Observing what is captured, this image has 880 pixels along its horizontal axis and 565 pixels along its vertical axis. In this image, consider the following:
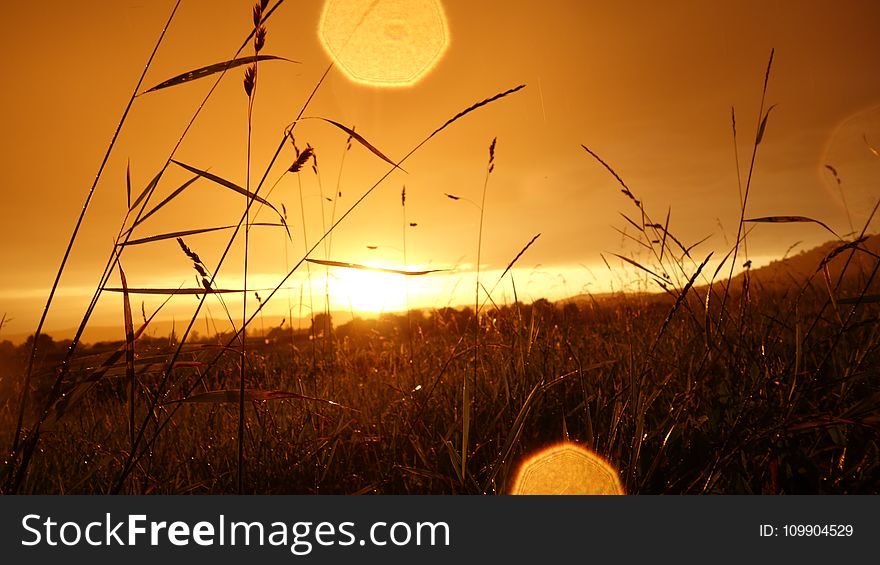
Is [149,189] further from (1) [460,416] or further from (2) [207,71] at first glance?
(1) [460,416]

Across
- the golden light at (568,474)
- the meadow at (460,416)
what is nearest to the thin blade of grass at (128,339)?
the meadow at (460,416)

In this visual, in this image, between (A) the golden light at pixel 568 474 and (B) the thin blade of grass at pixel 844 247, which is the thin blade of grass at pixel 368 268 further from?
(B) the thin blade of grass at pixel 844 247

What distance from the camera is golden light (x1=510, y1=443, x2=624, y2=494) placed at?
4.37ft

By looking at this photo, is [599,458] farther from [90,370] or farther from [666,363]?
[90,370]

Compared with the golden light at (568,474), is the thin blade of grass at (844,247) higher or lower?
higher

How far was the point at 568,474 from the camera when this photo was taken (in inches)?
54.9

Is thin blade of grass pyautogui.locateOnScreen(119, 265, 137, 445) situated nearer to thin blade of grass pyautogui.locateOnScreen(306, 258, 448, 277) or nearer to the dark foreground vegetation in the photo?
the dark foreground vegetation

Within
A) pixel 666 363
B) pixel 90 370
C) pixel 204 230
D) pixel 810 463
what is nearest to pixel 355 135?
pixel 204 230

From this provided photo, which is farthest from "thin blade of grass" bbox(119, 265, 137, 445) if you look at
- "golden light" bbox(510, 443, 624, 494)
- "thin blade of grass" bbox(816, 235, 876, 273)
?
Answer: "thin blade of grass" bbox(816, 235, 876, 273)

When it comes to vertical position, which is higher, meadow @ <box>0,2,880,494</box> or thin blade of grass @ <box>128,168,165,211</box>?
thin blade of grass @ <box>128,168,165,211</box>

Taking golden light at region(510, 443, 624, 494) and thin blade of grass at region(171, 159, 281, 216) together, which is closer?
thin blade of grass at region(171, 159, 281, 216)

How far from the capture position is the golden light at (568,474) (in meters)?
1.33
